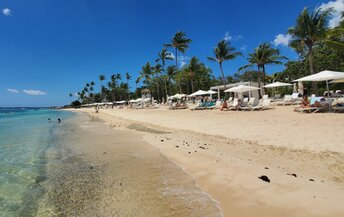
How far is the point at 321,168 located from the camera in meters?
4.07

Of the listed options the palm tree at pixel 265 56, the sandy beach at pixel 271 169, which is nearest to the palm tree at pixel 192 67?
the palm tree at pixel 265 56

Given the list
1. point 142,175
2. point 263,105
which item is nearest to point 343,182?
point 142,175

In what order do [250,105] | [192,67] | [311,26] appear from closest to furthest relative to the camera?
[250,105] → [311,26] → [192,67]

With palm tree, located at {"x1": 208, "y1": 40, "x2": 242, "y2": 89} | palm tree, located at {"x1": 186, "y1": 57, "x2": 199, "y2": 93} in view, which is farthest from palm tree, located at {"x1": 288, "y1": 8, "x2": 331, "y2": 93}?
palm tree, located at {"x1": 186, "y1": 57, "x2": 199, "y2": 93}

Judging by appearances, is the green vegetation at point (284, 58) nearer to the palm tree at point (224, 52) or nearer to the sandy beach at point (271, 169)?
the palm tree at point (224, 52)

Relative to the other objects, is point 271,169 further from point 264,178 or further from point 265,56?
point 265,56

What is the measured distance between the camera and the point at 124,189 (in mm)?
3988

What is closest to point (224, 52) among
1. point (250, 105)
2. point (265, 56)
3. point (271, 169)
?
point (265, 56)

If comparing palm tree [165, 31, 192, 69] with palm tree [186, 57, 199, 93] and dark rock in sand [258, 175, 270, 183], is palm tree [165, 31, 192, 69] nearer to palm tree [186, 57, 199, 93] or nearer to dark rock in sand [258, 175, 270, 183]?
palm tree [186, 57, 199, 93]

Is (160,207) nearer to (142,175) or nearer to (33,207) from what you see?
(142,175)

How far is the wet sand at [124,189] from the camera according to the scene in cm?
321

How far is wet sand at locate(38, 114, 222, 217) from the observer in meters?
3.21

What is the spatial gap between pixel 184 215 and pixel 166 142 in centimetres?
498

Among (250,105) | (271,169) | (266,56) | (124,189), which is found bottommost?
(124,189)
